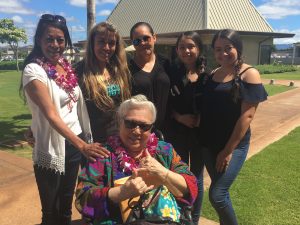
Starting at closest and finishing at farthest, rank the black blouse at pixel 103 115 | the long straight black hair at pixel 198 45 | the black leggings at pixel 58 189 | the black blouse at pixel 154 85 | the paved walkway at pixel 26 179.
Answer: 1. the black leggings at pixel 58 189
2. the black blouse at pixel 103 115
3. the black blouse at pixel 154 85
4. the long straight black hair at pixel 198 45
5. the paved walkway at pixel 26 179

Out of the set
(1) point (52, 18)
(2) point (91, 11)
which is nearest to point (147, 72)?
(1) point (52, 18)

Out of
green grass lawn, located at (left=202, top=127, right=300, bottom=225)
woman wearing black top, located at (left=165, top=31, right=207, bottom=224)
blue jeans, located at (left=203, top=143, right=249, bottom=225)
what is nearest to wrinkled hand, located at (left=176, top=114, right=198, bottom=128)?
woman wearing black top, located at (left=165, top=31, right=207, bottom=224)

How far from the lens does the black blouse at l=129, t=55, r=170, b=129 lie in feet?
10.3

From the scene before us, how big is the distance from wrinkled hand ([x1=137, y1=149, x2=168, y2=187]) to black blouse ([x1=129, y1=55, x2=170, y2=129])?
3.32 feet

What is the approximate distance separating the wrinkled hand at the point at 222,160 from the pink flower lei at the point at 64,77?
127cm

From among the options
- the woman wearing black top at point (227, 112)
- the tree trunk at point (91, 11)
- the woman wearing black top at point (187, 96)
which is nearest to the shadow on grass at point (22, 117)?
the tree trunk at point (91, 11)

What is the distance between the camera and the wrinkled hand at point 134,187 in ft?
6.82

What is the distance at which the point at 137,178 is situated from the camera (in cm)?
211

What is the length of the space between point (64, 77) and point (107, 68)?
0.43 meters

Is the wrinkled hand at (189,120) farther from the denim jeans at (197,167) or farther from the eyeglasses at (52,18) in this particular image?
the eyeglasses at (52,18)

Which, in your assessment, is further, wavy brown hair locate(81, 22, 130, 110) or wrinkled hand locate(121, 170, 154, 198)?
wavy brown hair locate(81, 22, 130, 110)

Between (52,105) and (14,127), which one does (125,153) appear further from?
(14,127)

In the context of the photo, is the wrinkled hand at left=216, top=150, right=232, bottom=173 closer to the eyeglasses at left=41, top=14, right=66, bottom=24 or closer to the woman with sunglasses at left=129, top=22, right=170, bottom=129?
the woman with sunglasses at left=129, top=22, right=170, bottom=129

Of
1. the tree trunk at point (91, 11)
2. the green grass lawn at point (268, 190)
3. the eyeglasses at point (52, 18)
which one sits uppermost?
the tree trunk at point (91, 11)
